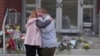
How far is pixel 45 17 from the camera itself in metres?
9.49

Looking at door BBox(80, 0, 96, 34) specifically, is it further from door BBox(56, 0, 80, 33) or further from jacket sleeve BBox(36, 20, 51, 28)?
jacket sleeve BBox(36, 20, 51, 28)

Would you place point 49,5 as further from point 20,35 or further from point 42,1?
point 20,35

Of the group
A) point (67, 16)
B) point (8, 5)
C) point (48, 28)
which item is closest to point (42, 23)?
point (48, 28)

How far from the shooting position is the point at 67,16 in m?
14.6

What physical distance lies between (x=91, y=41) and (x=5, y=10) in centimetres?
300

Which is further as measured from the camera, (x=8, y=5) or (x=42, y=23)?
(x=8, y=5)

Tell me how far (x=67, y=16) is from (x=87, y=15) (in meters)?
0.71

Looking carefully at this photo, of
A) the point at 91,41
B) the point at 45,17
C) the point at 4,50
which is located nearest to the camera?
the point at 45,17

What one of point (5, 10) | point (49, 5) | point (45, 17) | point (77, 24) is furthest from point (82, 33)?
point (45, 17)

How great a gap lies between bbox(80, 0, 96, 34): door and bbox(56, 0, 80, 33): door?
0.21m

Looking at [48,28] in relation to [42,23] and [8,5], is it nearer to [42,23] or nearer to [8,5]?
[42,23]

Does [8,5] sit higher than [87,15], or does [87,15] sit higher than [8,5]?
[8,5]

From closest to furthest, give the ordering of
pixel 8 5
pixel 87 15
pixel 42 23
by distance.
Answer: pixel 42 23
pixel 8 5
pixel 87 15

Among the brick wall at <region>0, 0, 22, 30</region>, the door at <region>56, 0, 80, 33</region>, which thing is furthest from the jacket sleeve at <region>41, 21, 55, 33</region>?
the door at <region>56, 0, 80, 33</region>
